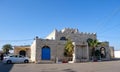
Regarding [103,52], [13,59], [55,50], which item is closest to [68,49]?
[55,50]

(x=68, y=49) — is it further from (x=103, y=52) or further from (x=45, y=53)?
(x=103, y=52)

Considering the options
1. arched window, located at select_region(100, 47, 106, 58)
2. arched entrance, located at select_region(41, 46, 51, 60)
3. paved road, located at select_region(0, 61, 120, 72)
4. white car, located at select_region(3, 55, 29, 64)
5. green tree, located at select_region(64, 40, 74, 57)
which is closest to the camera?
paved road, located at select_region(0, 61, 120, 72)

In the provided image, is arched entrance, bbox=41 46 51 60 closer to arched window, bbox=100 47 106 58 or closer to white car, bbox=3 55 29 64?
white car, bbox=3 55 29 64

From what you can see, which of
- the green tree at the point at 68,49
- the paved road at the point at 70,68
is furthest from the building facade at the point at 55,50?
the paved road at the point at 70,68

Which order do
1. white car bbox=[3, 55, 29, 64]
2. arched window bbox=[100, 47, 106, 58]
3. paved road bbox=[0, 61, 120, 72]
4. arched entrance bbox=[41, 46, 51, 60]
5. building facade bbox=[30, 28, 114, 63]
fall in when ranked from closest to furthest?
paved road bbox=[0, 61, 120, 72]
white car bbox=[3, 55, 29, 64]
building facade bbox=[30, 28, 114, 63]
arched entrance bbox=[41, 46, 51, 60]
arched window bbox=[100, 47, 106, 58]

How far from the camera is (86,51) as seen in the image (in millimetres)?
41594

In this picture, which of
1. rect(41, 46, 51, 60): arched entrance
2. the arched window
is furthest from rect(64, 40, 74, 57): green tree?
the arched window

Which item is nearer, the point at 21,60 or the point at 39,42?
the point at 21,60

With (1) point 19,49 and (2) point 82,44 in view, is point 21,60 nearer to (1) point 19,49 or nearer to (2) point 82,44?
(2) point 82,44

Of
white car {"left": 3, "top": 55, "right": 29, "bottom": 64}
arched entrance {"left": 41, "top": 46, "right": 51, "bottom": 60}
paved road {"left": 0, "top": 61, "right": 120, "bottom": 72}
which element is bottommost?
paved road {"left": 0, "top": 61, "right": 120, "bottom": 72}

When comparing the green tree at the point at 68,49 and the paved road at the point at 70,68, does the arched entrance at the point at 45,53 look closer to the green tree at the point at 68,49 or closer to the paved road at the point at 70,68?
the green tree at the point at 68,49

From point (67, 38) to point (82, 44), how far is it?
5.94 meters

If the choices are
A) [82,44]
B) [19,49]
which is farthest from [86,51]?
[19,49]

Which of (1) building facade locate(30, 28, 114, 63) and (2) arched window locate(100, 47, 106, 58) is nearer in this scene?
(1) building facade locate(30, 28, 114, 63)
